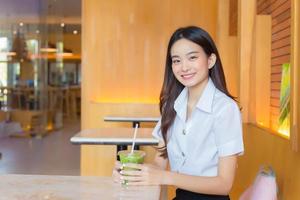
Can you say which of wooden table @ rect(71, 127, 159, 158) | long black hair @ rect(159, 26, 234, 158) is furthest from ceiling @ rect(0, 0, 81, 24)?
long black hair @ rect(159, 26, 234, 158)

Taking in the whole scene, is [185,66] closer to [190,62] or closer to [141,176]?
[190,62]

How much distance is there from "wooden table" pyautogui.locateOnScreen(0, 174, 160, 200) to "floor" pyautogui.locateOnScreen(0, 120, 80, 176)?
427 cm

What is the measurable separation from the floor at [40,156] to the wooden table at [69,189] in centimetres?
427

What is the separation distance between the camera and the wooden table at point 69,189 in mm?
1261

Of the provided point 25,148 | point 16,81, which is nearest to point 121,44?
point 25,148

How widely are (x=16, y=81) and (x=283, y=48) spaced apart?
32.6 ft

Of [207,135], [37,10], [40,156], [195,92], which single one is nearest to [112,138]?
[195,92]

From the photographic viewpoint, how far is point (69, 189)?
4.42ft

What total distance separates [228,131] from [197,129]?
0.11 meters

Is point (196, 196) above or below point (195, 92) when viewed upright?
below

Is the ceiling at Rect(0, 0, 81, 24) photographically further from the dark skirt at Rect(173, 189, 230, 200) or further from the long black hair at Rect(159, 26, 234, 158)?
the dark skirt at Rect(173, 189, 230, 200)

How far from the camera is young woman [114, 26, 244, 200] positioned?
1.41 metres

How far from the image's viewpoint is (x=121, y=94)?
5.56m

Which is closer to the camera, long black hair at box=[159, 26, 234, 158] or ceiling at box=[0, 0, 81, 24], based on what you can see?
long black hair at box=[159, 26, 234, 158]
